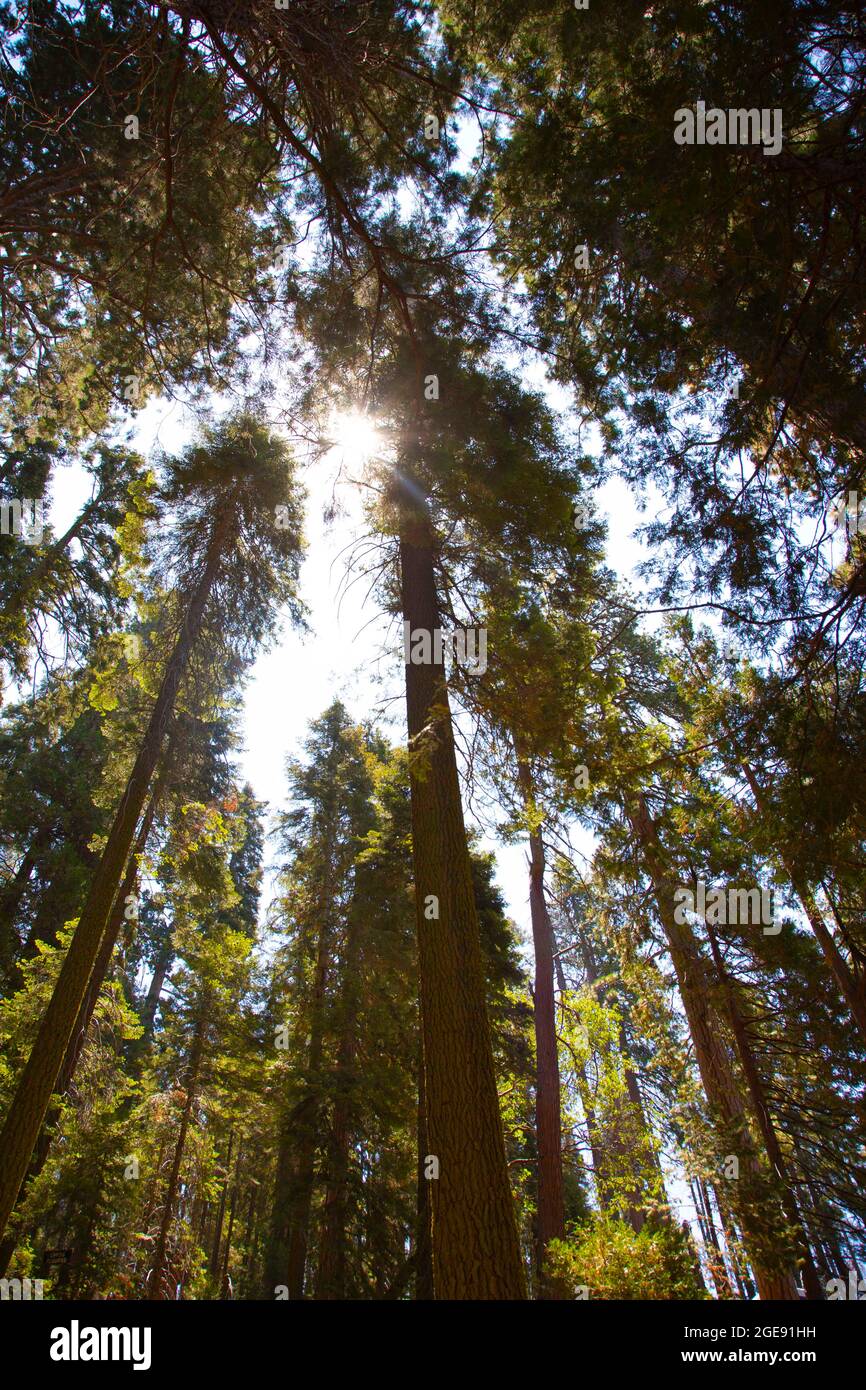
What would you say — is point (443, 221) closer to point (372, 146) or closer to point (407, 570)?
point (372, 146)

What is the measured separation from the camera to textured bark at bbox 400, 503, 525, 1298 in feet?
12.1

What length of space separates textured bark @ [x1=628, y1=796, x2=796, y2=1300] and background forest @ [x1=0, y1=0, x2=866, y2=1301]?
5 cm

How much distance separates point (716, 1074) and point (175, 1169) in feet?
29.2

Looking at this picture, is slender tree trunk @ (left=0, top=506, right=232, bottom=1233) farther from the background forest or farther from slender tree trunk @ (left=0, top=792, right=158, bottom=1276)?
slender tree trunk @ (left=0, top=792, right=158, bottom=1276)

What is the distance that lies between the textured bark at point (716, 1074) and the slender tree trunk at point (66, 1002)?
236 inches

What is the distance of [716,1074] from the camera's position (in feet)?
24.9

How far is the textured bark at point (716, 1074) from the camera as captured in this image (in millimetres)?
6059

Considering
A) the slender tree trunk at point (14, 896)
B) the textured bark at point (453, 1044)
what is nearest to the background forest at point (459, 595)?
the textured bark at point (453, 1044)

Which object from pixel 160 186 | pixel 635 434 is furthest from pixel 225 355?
pixel 635 434

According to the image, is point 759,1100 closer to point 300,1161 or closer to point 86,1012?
point 300,1161

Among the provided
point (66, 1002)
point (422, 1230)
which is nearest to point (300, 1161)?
point (422, 1230)

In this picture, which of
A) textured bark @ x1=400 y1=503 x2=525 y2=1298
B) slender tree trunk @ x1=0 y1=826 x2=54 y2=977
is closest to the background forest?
textured bark @ x1=400 y1=503 x2=525 y2=1298
